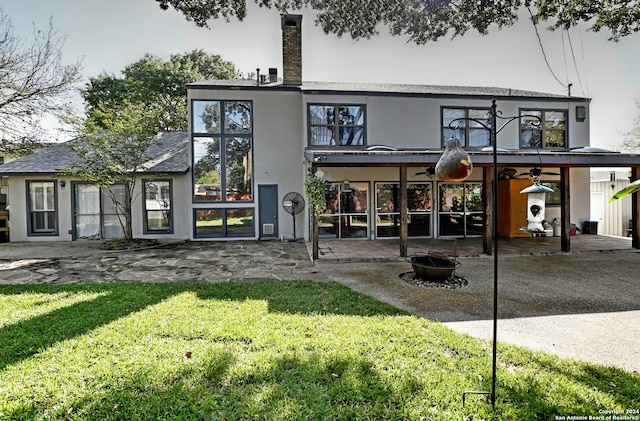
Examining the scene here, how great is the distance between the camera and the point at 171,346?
366cm

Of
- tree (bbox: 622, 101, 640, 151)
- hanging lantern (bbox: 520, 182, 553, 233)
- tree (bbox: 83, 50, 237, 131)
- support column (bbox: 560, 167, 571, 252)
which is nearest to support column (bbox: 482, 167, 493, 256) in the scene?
support column (bbox: 560, 167, 571, 252)

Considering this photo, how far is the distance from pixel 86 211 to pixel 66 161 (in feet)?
7.49

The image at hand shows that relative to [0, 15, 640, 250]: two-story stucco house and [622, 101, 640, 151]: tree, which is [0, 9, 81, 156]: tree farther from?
[622, 101, 640, 151]: tree

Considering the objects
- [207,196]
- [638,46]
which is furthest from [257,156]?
[638,46]

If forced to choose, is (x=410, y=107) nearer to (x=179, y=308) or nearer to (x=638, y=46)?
(x=638, y=46)

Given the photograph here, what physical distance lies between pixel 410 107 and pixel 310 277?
28.6 ft

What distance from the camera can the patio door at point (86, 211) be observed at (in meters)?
12.2

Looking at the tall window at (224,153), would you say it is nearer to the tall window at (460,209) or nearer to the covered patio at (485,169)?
the covered patio at (485,169)

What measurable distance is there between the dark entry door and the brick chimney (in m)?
4.44

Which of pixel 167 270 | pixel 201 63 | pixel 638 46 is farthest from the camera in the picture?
pixel 201 63

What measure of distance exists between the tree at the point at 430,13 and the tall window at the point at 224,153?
4.40m

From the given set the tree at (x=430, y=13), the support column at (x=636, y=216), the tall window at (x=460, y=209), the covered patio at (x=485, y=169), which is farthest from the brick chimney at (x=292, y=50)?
the support column at (x=636, y=216)

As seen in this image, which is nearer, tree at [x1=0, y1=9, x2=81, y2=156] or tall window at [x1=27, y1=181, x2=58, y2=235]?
tree at [x1=0, y1=9, x2=81, y2=156]

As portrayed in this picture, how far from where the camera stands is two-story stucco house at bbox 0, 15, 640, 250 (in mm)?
12094
